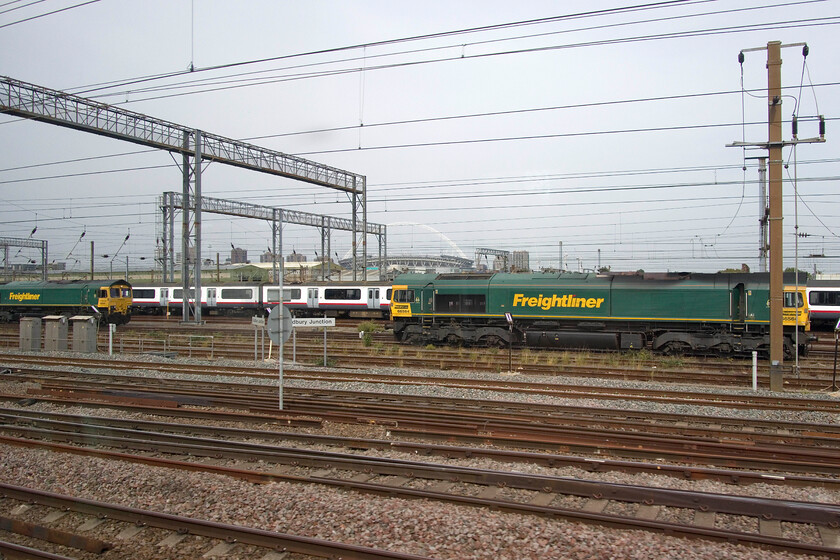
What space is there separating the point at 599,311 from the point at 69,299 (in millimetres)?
32562

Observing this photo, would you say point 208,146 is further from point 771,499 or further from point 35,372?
point 771,499

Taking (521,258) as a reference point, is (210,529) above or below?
below

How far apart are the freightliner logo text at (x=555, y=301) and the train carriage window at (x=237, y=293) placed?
24.1 meters

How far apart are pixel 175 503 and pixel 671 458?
7.25 m

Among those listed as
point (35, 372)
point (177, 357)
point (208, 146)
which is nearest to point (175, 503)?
point (35, 372)

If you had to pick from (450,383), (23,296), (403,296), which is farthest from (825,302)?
(23,296)

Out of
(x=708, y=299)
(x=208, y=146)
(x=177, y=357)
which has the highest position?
(x=208, y=146)

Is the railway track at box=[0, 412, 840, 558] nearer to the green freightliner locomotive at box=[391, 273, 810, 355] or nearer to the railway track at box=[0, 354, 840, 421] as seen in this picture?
the railway track at box=[0, 354, 840, 421]

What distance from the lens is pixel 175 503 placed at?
23.9ft

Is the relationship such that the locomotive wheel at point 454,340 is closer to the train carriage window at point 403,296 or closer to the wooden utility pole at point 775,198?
the train carriage window at point 403,296

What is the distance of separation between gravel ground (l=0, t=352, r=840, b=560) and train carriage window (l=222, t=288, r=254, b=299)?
30842 mm

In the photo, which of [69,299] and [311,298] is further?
[311,298]

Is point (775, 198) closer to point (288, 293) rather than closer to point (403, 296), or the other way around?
point (403, 296)

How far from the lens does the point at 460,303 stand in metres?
23.0
